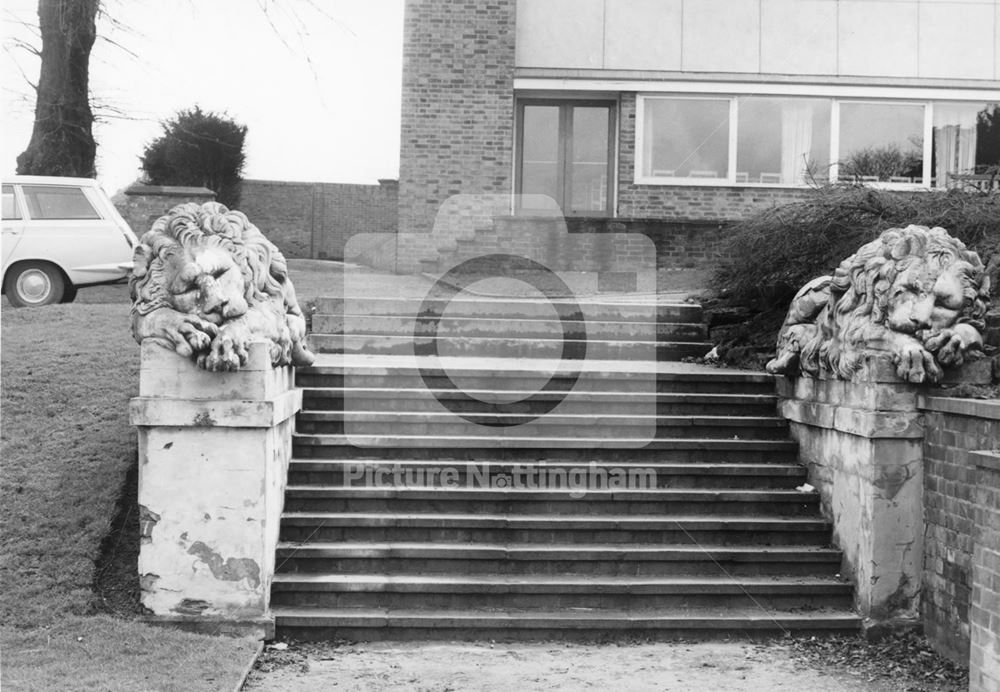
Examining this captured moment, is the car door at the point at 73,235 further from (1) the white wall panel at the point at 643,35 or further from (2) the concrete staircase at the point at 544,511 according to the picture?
(1) the white wall panel at the point at 643,35

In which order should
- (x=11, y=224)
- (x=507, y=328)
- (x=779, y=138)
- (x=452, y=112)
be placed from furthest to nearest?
(x=779, y=138) < (x=452, y=112) < (x=11, y=224) < (x=507, y=328)

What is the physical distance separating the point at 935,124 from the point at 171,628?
15.3 m

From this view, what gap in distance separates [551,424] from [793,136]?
11276mm

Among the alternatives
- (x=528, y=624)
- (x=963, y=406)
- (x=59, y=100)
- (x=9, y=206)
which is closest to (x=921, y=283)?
(x=963, y=406)

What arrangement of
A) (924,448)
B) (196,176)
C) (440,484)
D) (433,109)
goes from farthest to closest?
Result: (196,176), (433,109), (440,484), (924,448)

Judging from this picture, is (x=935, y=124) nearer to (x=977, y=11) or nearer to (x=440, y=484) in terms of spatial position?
(x=977, y=11)

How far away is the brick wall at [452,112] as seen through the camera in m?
16.3

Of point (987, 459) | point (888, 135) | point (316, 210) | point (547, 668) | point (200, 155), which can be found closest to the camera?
point (987, 459)

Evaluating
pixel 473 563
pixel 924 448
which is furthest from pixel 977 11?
pixel 473 563

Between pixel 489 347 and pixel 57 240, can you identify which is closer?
pixel 489 347

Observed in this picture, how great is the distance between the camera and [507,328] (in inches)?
397

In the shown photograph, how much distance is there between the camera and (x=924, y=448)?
630cm

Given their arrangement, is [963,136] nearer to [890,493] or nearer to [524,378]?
[524,378]

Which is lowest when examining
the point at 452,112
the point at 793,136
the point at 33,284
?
the point at 33,284
